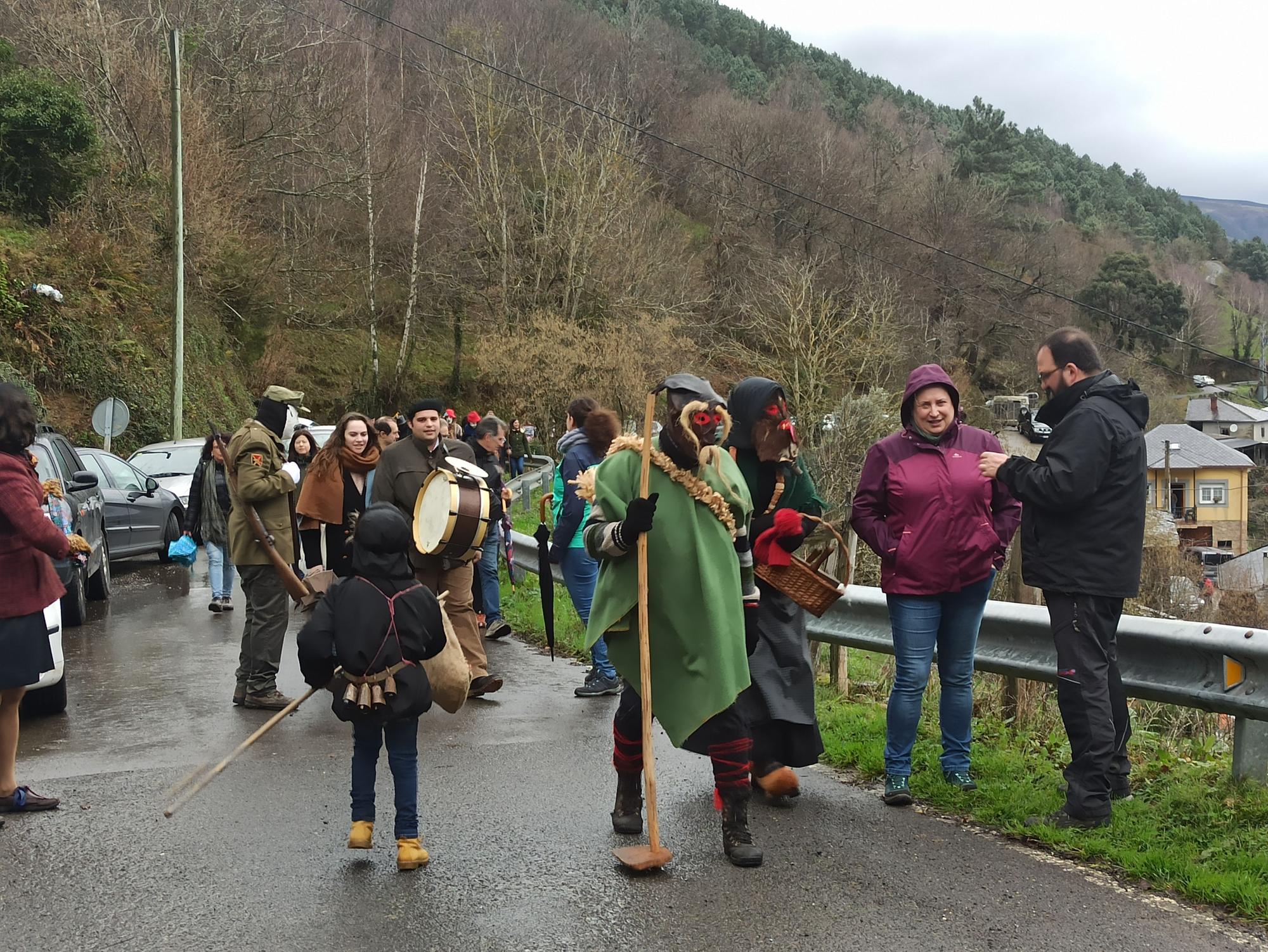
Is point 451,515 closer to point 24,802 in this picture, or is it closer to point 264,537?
point 264,537

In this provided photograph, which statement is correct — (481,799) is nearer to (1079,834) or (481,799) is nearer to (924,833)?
(924,833)

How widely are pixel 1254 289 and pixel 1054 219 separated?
143 ft

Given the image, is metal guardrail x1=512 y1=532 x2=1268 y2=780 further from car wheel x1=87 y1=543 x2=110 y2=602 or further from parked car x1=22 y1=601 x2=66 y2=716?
car wheel x1=87 y1=543 x2=110 y2=602

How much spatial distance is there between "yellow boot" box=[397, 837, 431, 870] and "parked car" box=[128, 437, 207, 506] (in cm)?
1444

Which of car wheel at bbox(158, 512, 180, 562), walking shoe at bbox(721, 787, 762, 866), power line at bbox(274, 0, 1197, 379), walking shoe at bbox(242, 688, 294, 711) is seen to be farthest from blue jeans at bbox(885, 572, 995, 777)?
power line at bbox(274, 0, 1197, 379)

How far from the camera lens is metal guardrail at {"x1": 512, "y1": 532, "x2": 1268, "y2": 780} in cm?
525

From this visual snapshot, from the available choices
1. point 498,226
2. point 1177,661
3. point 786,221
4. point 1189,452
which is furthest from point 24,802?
point 1189,452

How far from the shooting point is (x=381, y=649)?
4.86 m

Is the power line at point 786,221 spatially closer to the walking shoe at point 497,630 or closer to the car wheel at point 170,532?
the car wheel at point 170,532

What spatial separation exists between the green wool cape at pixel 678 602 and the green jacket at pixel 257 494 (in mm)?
3852

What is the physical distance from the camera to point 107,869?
4.96 m

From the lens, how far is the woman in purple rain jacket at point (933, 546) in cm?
583

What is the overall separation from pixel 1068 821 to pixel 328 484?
540cm

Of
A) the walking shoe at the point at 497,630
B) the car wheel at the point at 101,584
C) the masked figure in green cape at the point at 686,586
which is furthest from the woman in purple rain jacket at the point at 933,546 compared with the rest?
the car wheel at the point at 101,584
